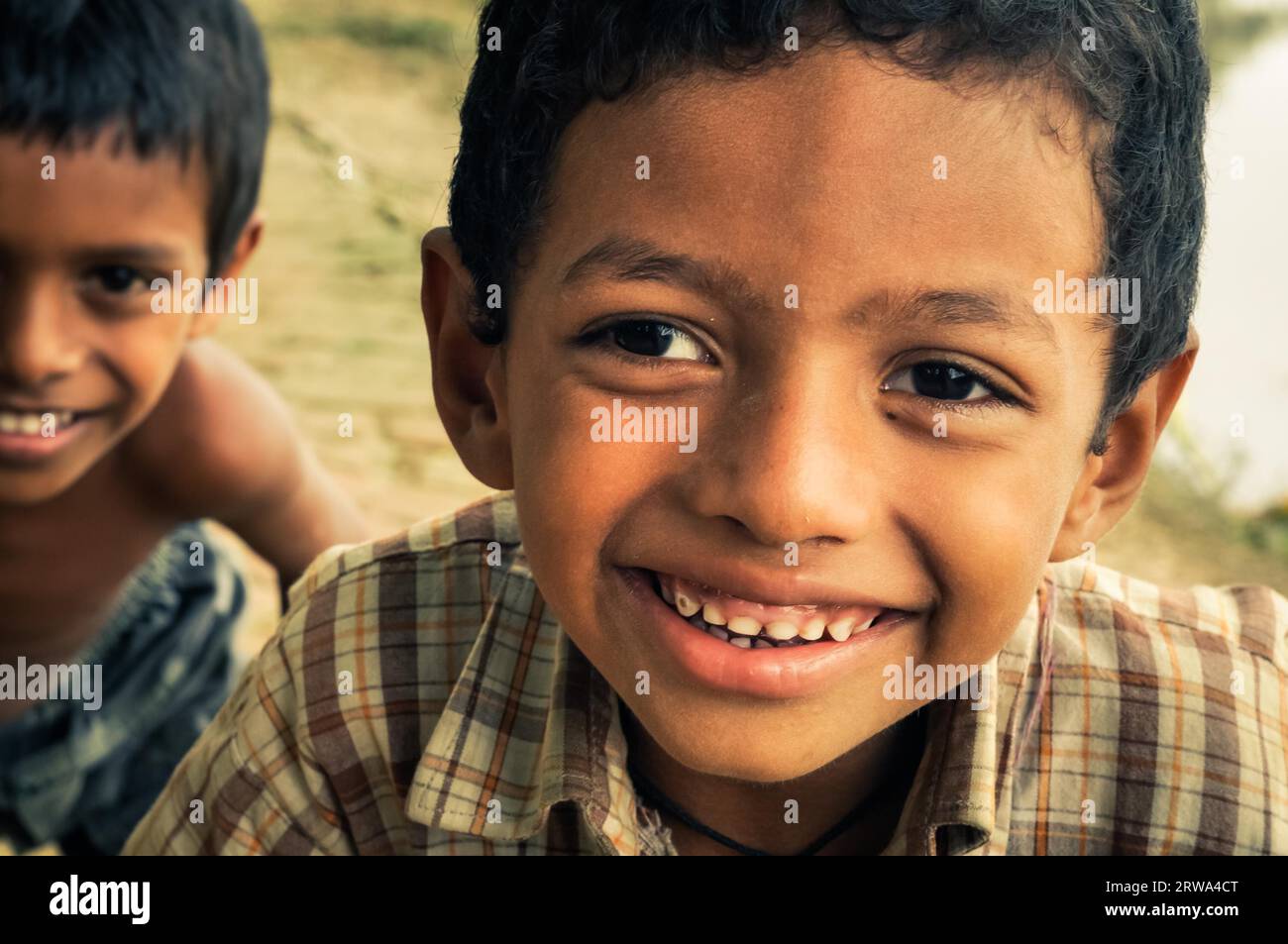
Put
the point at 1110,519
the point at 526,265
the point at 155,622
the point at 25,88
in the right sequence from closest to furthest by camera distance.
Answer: the point at 526,265 → the point at 1110,519 → the point at 25,88 → the point at 155,622

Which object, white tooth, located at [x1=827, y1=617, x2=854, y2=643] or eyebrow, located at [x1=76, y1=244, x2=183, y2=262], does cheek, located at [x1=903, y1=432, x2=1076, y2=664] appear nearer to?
white tooth, located at [x1=827, y1=617, x2=854, y2=643]

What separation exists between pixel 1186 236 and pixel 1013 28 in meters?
0.30

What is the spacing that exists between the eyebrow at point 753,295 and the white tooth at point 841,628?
258 mm

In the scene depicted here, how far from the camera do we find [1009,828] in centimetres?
139

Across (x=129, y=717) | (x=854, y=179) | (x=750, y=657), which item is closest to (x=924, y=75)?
(x=854, y=179)

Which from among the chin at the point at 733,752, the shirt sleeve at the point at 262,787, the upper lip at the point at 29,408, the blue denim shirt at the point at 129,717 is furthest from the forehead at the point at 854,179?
the blue denim shirt at the point at 129,717

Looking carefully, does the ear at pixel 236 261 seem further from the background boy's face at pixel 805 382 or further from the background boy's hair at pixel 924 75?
the background boy's face at pixel 805 382

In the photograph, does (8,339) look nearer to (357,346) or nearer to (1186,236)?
(1186,236)

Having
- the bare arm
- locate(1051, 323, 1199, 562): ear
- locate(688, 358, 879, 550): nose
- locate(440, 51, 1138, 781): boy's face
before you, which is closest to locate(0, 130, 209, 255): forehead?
the bare arm

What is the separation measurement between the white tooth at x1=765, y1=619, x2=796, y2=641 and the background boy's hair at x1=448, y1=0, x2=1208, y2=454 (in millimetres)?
304

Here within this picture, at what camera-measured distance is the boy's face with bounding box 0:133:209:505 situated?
1881 millimetres

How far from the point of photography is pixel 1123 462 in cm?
130

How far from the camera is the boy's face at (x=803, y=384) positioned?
1032mm

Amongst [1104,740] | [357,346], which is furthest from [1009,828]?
[357,346]
